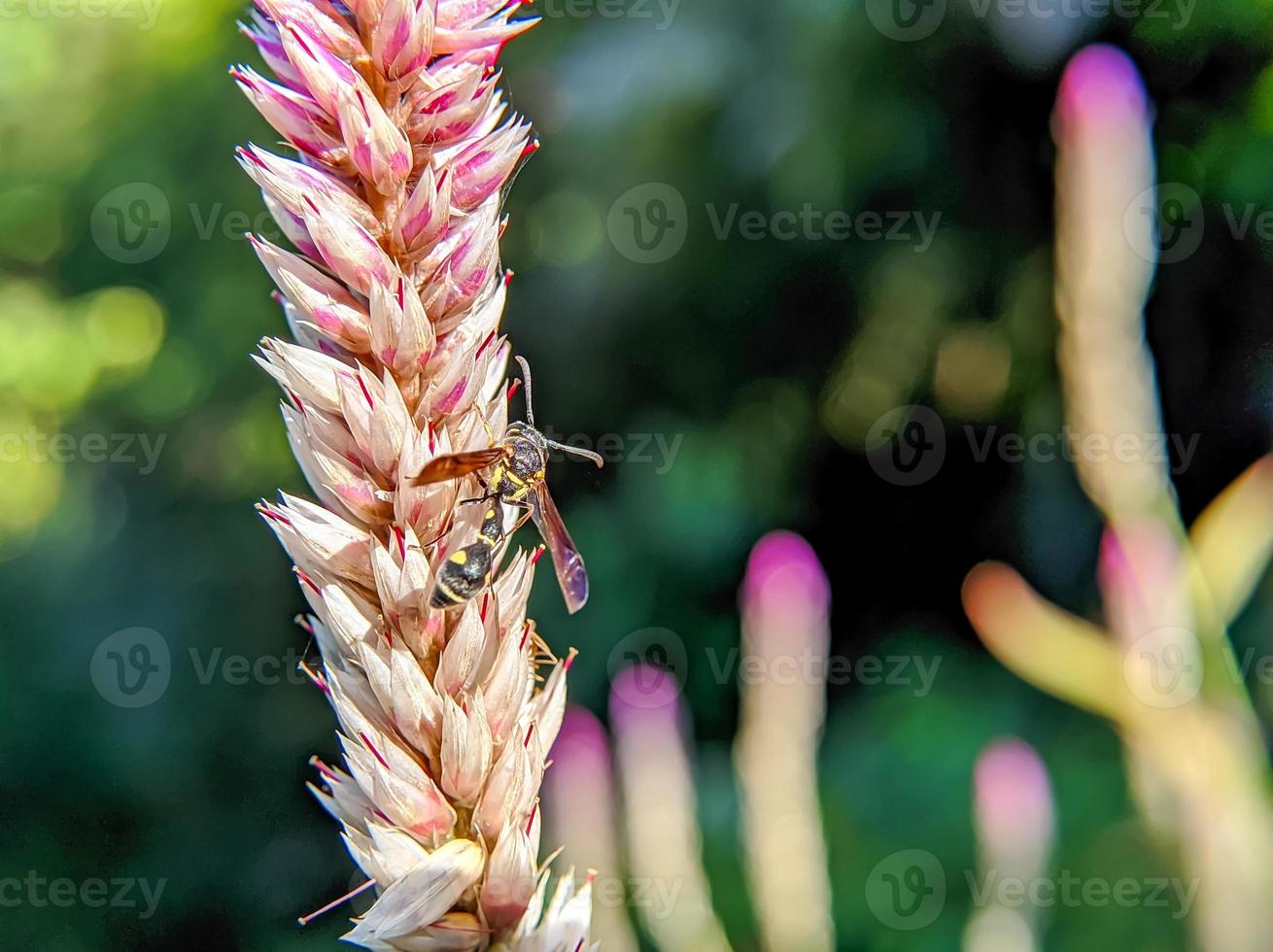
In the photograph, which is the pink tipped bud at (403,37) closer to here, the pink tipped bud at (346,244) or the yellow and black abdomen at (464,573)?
the pink tipped bud at (346,244)

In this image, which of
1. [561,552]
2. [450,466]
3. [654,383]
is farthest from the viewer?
[654,383]

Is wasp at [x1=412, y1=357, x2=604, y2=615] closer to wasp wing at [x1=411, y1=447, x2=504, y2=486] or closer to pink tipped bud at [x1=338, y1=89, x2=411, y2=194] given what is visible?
wasp wing at [x1=411, y1=447, x2=504, y2=486]

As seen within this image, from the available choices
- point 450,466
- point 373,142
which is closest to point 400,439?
point 450,466

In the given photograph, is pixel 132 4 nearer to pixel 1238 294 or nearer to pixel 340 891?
pixel 340 891

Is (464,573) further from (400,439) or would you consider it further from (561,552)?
(561,552)

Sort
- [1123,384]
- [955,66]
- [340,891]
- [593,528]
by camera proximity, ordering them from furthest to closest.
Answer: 1. [340,891]
2. [593,528]
3. [955,66]
4. [1123,384]

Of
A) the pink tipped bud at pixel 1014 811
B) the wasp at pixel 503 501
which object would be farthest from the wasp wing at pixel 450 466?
the pink tipped bud at pixel 1014 811

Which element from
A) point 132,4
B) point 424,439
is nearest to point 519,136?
point 424,439
